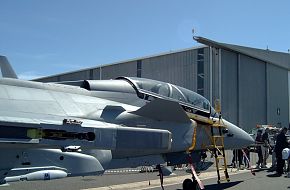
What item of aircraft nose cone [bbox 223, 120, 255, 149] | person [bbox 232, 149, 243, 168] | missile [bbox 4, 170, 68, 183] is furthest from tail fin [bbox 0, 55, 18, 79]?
person [bbox 232, 149, 243, 168]

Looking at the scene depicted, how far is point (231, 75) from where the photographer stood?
39.2 meters

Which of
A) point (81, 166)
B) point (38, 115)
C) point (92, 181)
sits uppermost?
point (38, 115)

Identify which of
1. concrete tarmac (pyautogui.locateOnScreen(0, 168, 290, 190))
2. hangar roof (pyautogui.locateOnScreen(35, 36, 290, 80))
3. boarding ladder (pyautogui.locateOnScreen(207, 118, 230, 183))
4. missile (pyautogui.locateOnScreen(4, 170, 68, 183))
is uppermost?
hangar roof (pyautogui.locateOnScreen(35, 36, 290, 80))

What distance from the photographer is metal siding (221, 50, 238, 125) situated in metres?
38.4

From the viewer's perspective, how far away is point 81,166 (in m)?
7.09

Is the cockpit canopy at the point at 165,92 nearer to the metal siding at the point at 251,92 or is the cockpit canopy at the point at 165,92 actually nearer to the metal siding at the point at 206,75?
the metal siding at the point at 206,75

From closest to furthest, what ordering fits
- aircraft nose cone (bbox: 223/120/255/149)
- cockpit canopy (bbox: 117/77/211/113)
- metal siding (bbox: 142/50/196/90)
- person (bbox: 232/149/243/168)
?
cockpit canopy (bbox: 117/77/211/113) → aircraft nose cone (bbox: 223/120/255/149) → person (bbox: 232/149/243/168) → metal siding (bbox: 142/50/196/90)

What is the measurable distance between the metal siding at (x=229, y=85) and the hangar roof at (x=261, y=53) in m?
0.73

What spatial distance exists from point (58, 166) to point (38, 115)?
0.99 meters

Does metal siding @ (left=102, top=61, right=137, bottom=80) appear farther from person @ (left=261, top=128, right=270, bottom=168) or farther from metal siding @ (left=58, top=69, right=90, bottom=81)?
person @ (left=261, top=128, right=270, bottom=168)

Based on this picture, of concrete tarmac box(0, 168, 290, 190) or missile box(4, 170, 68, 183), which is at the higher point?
missile box(4, 170, 68, 183)

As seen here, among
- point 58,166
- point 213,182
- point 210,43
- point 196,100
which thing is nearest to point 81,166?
point 58,166

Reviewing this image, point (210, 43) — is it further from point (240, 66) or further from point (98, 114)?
point (98, 114)

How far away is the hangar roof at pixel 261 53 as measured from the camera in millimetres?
37469
